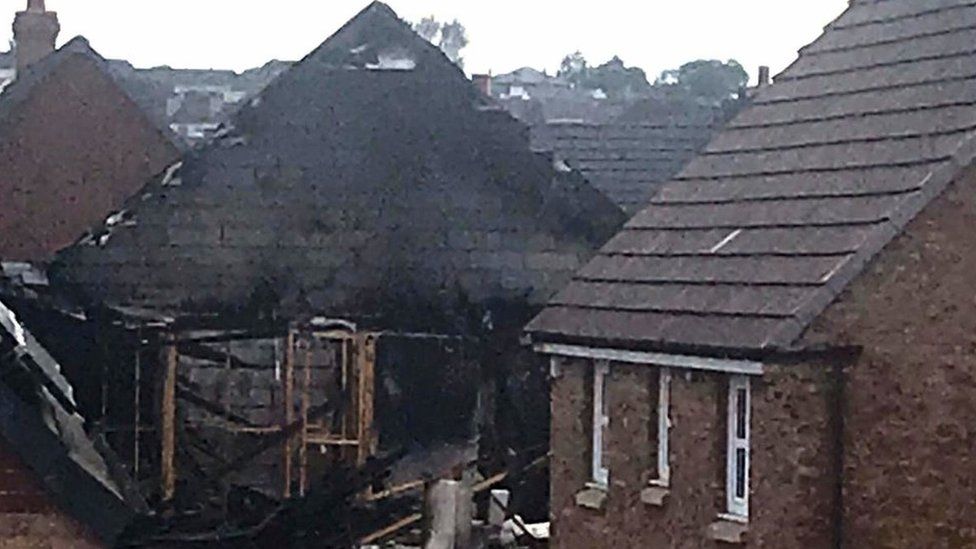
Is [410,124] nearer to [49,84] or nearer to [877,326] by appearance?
[877,326]

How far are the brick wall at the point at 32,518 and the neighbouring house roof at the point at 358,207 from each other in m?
11.4

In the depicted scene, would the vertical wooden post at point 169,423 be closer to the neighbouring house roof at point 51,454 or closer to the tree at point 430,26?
the neighbouring house roof at point 51,454

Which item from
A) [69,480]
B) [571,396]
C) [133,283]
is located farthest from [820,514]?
[133,283]

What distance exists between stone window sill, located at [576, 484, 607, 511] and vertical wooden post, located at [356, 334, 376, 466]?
5.18m

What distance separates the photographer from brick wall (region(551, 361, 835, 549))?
14078mm

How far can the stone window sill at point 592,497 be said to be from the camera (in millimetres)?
16531

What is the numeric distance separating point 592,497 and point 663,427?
137 cm

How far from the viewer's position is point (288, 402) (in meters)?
21.8

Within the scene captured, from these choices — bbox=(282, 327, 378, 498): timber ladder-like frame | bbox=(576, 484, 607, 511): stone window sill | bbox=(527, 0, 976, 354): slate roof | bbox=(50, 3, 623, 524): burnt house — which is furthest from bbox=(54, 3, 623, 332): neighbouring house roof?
bbox=(576, 484, 607, 511): stone window sill

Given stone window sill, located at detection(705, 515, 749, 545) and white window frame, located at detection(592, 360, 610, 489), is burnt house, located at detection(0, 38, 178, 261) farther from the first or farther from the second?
stone window sill, located at detection(705, 515, 749, 545)

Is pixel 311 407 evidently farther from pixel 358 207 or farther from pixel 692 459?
pixel 692 459

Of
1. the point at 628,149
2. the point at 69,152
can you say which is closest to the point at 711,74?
the point at 628,149

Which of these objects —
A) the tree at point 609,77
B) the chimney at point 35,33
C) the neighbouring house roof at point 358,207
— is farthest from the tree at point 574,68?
the neighbouring house roof at point 358,207

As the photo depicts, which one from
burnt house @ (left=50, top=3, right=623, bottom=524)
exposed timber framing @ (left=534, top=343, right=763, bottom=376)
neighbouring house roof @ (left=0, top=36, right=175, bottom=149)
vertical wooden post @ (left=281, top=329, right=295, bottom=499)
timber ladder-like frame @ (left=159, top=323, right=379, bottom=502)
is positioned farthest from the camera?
neighbouring house roof @ (left=0, top=36, right=175, bottom=149)
